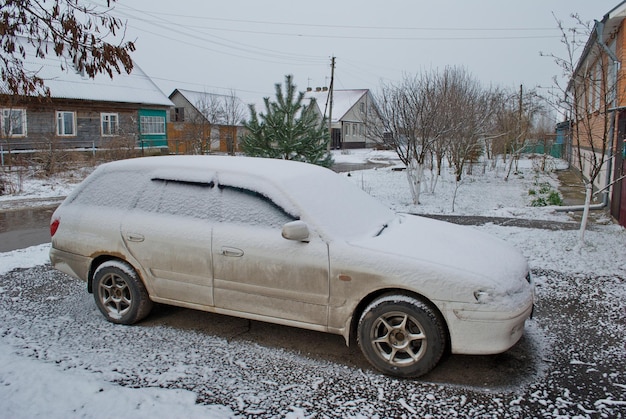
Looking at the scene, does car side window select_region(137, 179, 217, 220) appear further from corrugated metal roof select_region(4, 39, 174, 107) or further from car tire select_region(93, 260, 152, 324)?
corrugated metal roof select_region(4, 39, 174, 107)

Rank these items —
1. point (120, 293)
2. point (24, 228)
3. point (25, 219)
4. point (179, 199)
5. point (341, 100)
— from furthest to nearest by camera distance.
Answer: point (341, 100)
point (25, 219)
point (24, 228)
point (120, 293)
point (179, 199)

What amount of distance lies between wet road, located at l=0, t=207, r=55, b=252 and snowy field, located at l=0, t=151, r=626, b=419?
3.56 metres

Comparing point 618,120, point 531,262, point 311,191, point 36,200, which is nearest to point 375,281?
point 311,191

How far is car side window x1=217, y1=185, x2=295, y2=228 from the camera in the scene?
408cm

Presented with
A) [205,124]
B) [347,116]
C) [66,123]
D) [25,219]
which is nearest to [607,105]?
[25,219]

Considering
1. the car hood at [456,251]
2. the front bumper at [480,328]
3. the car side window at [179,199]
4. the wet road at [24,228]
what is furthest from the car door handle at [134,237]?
the wet road at [24,228]

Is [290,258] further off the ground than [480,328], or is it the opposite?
[290,258]

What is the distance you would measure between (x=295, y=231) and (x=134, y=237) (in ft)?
5.41

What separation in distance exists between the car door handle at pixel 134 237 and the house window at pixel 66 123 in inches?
1039

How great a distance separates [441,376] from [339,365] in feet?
2.53

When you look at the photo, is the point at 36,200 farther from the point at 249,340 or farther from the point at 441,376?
the point at 441,376

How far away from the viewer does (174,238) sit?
14.2ft

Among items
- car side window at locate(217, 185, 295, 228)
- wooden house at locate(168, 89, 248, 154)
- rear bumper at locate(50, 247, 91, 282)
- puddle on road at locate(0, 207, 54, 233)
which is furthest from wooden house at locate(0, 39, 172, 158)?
car side window at locate(217, 185, 295, 228)

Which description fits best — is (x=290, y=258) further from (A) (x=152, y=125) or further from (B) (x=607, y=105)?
(A) (x=152, y=125)
